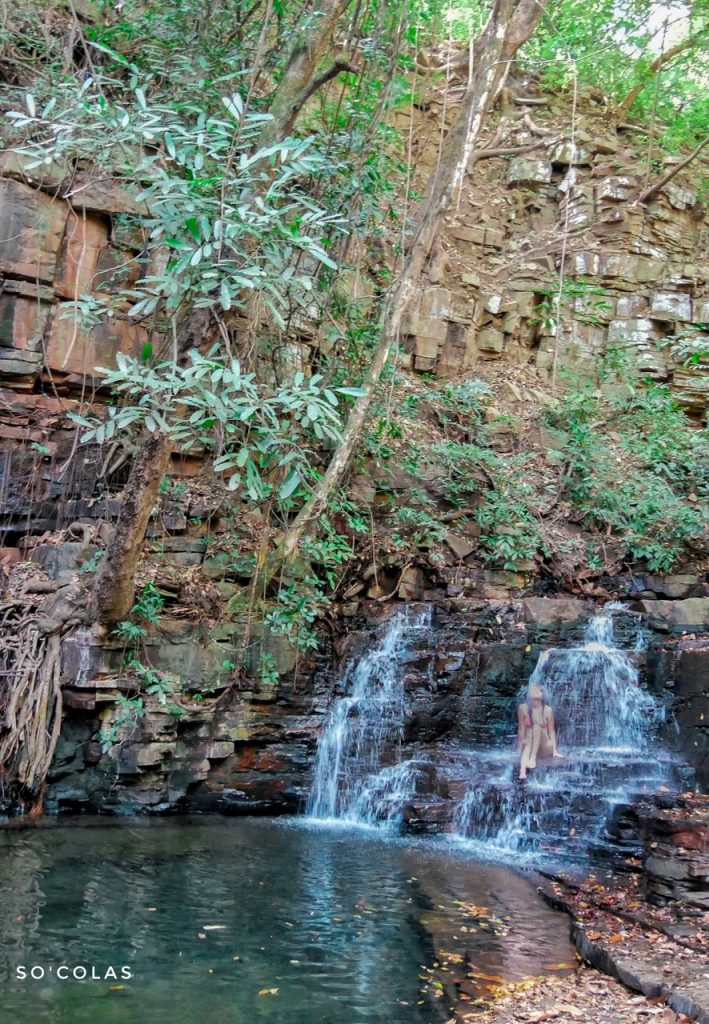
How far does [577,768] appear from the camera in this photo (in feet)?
27.1

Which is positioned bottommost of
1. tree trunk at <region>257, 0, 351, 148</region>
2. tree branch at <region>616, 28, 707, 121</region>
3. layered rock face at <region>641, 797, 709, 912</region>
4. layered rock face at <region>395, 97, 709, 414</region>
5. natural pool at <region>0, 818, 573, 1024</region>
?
natural pool at <region>0, 818, 573, 1024</region>

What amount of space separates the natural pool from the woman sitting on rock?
56.0 inches

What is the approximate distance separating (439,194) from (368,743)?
20.1ft

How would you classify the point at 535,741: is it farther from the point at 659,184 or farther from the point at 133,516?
the point at 659,184

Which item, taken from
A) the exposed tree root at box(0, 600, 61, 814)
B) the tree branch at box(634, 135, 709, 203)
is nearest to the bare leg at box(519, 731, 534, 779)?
the exposed tree root at box(0, 600, 61, 814)

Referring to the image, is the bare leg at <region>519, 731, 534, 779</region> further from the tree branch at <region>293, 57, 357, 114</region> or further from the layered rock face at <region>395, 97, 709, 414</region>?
the layered rock face at <region>395, 97, 709, 414</region>

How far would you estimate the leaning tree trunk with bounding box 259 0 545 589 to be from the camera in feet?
31.8

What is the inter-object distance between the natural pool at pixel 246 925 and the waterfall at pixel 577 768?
0.65m

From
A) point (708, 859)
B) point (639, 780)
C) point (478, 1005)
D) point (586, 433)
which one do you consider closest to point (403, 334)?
point (586, 433)

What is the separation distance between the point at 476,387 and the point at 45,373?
6.60m

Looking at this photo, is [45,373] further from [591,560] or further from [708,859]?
[708,859]

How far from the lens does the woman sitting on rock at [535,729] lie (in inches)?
338

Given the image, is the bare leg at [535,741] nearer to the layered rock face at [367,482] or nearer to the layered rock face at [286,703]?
the layered rock face at [286,703]

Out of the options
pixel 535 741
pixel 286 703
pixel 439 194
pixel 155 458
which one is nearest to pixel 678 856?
pixel 535 741
